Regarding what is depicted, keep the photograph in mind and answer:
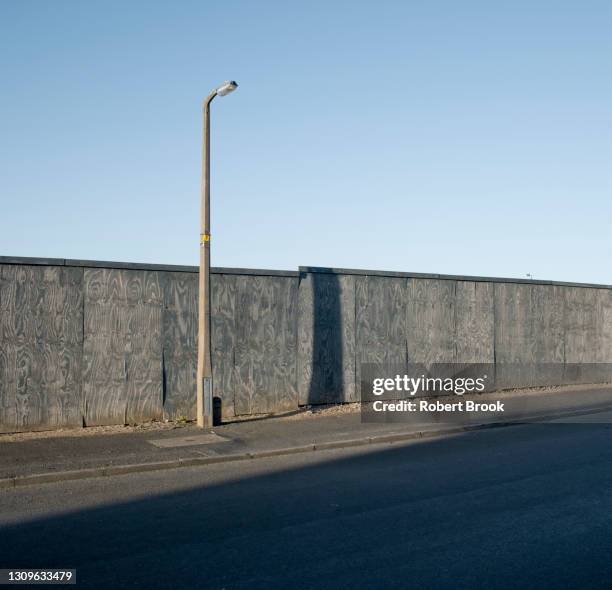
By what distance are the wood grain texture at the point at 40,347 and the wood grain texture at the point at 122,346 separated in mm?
243

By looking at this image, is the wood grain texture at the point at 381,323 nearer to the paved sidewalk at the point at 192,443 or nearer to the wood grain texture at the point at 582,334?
the paved sidewalk at the point at 192,443

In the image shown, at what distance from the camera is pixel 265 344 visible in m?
16.4

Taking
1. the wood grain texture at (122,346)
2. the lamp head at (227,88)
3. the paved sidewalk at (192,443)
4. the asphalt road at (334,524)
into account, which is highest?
the lamp head at (227,88)

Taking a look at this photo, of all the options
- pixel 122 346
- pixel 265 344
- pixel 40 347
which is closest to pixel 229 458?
pixel 122 346

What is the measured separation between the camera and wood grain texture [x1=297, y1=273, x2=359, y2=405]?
17125 mm

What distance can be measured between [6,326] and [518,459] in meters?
9.13

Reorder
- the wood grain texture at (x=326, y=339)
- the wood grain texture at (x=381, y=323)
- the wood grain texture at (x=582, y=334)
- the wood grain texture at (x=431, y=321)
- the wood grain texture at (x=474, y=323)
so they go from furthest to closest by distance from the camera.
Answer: the wood grain texture at (x=582, y=334), the wood grain texture at (x=474, y=323), the wood grain texture at (x=431, y=321), the wood grain texture at (x=381, y=323), the wood grain texture at (x=326, y=339)

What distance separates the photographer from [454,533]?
23.1 feet

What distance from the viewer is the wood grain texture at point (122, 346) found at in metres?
14.3

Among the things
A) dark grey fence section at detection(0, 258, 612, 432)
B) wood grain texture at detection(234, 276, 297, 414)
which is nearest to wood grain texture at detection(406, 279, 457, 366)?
dark grey fence section at detection(0, 258, 612, 432)

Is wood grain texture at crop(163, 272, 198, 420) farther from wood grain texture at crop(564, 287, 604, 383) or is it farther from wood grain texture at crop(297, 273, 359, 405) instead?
wood grain texture at crop(564, 287, 604, 383)

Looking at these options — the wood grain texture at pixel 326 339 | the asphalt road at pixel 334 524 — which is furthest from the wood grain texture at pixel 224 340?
the asphalt road at pixel 334 524

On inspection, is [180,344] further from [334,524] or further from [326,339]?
[334,524]

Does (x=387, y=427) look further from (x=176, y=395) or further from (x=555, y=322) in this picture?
(x=555, y=322)
